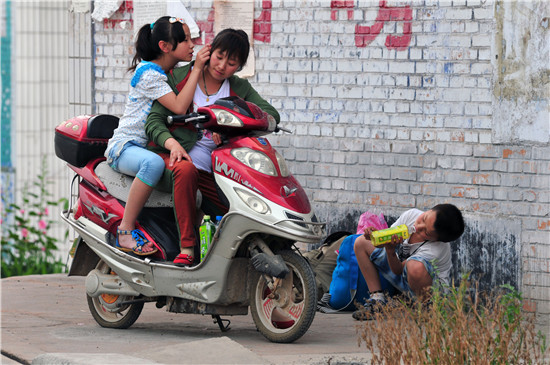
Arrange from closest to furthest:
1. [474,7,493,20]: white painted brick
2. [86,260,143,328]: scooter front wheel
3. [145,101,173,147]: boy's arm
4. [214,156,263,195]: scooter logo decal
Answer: [214,156,263,195]: scooter logo decal, [145,101,173,147]: boy's arm, [86,260,143,328]: scooter front wheel, [474,7,493,20]: white painted brick

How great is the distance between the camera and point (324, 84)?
8.80 meters

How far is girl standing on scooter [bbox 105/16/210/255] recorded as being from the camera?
6945 mm

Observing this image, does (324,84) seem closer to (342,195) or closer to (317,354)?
(342,195)

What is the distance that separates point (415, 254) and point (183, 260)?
1.67m

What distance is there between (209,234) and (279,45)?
269cm

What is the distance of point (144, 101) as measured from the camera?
23.3ft

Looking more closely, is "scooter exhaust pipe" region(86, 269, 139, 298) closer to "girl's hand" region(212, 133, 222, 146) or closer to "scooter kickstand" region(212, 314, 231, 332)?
"scooter kickstand" region(212, 314, 231, 332)

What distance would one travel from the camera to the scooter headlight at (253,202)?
6.55m

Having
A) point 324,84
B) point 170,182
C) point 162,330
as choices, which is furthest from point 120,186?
point 324,84

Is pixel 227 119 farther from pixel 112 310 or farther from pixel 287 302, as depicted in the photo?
pixel 112 310

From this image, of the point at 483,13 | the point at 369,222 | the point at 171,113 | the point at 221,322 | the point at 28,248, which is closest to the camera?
the point at 171,113

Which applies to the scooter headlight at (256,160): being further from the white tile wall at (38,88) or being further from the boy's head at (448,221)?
the white tile wall at (38,88)

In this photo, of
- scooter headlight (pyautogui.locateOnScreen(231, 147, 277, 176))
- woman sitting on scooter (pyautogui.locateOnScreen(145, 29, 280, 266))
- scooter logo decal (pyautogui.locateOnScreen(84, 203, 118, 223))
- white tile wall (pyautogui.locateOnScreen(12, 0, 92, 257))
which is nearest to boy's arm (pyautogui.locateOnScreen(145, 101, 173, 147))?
woman sitting on scooter (pyautogui.locateOnScreen(145, 29, 280, 266))

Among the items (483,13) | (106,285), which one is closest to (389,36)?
(483,13)
